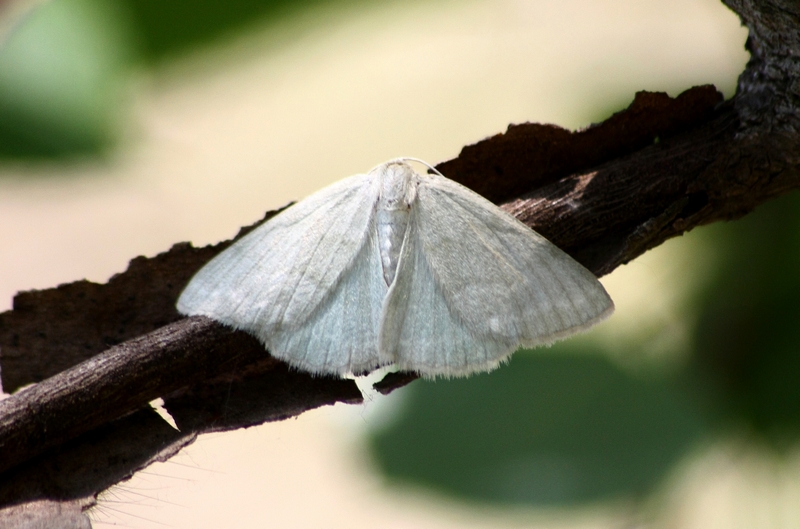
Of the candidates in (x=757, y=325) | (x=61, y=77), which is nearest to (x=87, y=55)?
(x=61, y=77)

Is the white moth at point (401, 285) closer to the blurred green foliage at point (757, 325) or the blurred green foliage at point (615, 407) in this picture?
the blurred green foliage at point (615, 407)

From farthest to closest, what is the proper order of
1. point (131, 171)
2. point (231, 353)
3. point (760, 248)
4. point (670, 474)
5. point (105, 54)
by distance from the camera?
point (131, 171)
point (105, 54)
point (760, 248)
point (670, 474)
point (231, 353)

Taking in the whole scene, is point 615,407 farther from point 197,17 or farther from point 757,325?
point 197,17

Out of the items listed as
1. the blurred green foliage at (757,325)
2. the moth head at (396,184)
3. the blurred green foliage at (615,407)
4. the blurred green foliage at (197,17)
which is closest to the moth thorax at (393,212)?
the moth head at (396,184)

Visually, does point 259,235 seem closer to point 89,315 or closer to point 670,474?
point 89,315

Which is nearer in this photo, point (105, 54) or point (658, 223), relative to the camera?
point (658, 223)

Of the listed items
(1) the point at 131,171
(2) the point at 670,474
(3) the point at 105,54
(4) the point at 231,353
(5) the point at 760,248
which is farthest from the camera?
(1) the point at 131,171

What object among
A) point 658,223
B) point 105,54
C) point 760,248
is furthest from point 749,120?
point 105,54
